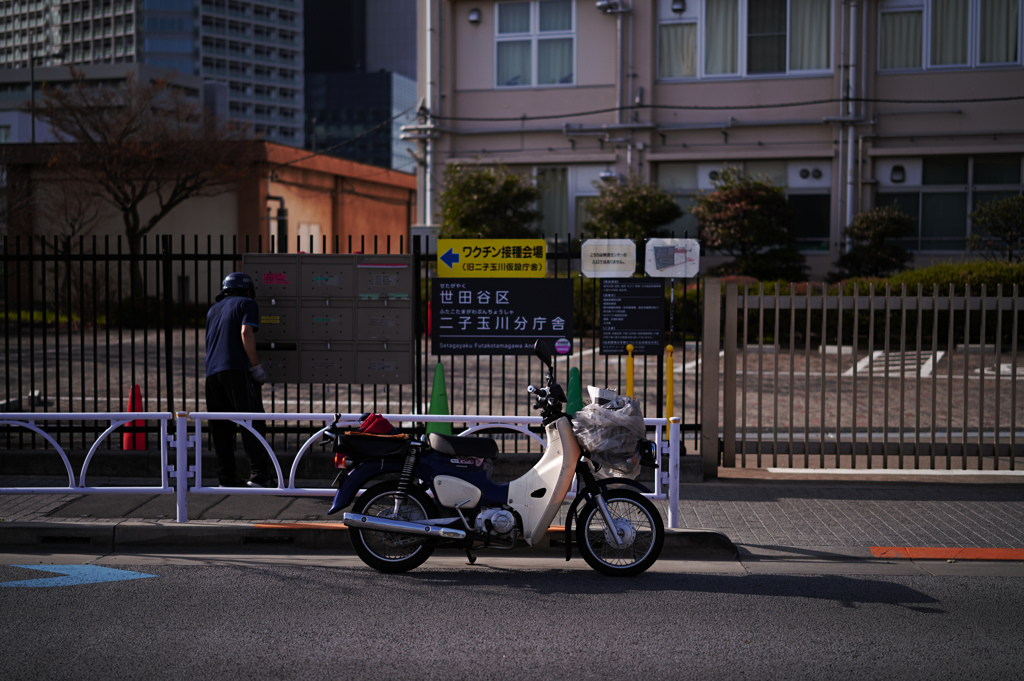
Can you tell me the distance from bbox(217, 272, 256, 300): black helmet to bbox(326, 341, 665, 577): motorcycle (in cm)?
258

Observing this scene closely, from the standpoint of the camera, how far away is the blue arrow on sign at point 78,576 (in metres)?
5.82

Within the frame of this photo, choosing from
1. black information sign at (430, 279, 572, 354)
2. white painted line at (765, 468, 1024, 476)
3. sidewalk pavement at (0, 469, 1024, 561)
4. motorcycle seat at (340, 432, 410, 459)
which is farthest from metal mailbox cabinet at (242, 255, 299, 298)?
white painted line at (765, 468, 1024, 476)

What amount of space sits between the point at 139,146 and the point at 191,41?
86471 mm

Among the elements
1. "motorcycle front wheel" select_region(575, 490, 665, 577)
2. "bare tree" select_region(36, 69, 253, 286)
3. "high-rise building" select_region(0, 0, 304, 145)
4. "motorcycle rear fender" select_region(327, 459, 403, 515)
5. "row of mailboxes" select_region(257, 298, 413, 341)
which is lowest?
"motorcycle front wheel" select_region(575, 490, 665, 577)

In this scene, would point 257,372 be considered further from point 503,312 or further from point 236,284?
point 503,312

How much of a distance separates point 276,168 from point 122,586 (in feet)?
101

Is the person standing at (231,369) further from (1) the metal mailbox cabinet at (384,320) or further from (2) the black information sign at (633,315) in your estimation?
(2) the black information sign at (633,315)

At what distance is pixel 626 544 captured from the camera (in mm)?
6008

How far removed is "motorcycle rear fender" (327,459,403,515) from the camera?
20.0ft

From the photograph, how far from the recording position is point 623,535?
601cm

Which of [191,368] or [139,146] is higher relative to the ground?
[139,146]

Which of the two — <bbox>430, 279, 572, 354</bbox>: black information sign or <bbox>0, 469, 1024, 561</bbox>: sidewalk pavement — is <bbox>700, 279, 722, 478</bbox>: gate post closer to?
<bbox>0, 469, 1024, 561</bbox>: sidewalk pavement

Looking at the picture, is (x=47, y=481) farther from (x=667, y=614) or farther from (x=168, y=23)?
(x=168, y=23)

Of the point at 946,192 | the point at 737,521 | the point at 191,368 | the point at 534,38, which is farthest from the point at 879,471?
the point at 534,38
